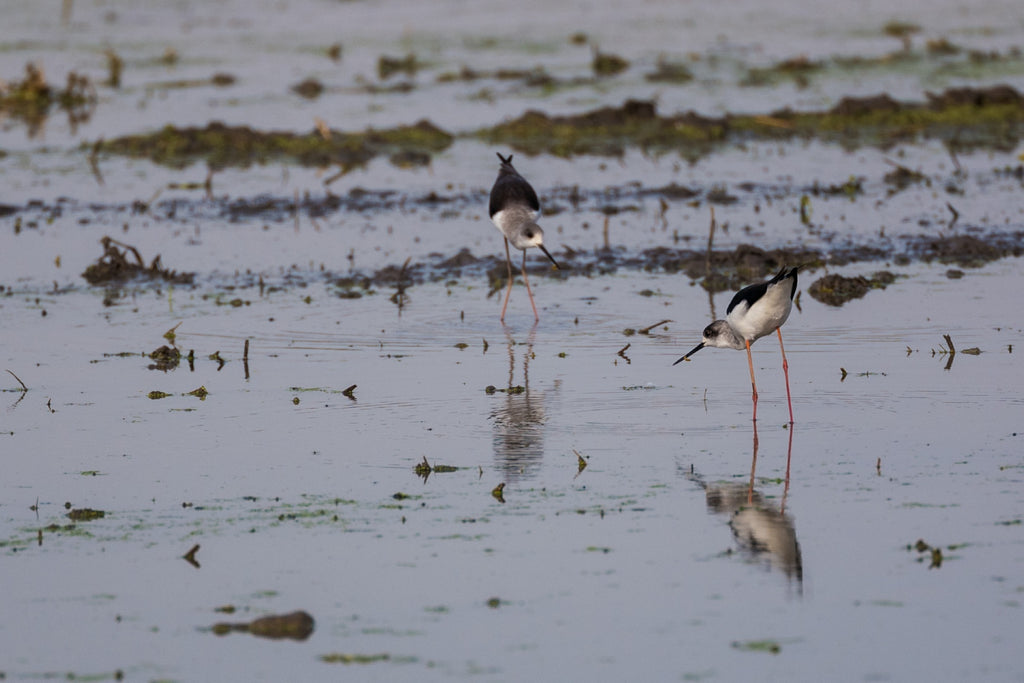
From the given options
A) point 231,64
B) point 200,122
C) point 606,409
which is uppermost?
point 231,64

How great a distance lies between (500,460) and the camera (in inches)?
335

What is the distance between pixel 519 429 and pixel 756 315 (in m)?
1.70

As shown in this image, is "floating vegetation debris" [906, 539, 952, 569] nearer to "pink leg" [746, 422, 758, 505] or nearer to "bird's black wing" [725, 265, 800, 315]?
"pink leg" [746, 422, 758, 505]

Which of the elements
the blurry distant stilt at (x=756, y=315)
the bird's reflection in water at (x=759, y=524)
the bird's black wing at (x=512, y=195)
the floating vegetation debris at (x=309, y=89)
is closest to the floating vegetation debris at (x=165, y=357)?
the bird's black wing at (x=512, y=195)

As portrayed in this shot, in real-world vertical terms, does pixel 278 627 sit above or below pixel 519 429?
below

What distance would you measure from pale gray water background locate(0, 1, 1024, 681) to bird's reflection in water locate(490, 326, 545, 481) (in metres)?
0.03

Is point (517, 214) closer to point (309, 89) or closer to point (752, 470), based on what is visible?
point (752, 470)

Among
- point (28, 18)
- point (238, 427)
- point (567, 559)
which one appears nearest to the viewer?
point (567, 559)

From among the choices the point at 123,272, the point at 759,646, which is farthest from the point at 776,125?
the point at 759,646

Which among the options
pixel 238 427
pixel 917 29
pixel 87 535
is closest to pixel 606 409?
pixel 238 427

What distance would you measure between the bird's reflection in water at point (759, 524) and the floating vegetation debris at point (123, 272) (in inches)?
306

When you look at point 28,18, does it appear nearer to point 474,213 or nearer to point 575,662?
point 474,213

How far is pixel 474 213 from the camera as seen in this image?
18.0 m

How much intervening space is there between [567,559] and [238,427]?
3.24m
